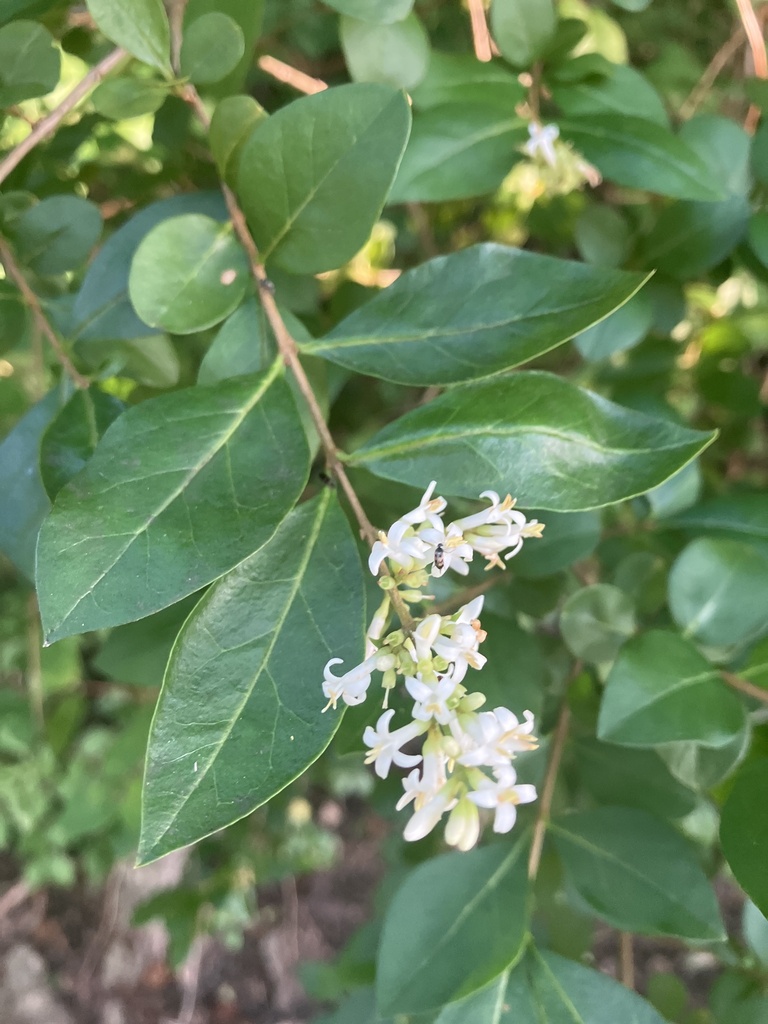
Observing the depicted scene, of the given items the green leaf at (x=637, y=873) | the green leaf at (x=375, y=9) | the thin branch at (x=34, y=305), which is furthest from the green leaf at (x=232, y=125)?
the green leaf at (x=637, y=873)

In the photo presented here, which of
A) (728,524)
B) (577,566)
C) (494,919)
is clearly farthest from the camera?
(577,566)

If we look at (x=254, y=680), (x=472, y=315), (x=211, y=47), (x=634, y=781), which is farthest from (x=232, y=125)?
(x=634, y=781)

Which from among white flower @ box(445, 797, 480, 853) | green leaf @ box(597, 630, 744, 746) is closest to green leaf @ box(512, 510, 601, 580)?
green leaf @ box(597, 630, 744, 746)

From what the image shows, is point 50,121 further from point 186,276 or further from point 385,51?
point 385,51

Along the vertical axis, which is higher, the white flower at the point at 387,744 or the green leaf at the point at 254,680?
the green leaf at the point at 254,680

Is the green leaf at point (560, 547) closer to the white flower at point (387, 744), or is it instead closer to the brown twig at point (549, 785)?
the brown twig at point (549, 785)

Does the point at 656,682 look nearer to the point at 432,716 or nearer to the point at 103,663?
the point at 432,716

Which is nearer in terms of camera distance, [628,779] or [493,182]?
[493,182]

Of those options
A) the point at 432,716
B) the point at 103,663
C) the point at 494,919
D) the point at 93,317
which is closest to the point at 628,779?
the point at 494,919
